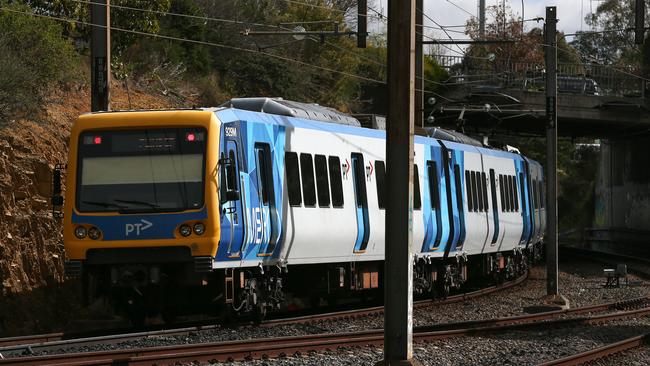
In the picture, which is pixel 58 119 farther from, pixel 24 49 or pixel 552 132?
pixel 552 132

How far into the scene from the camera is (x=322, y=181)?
19.5 metres

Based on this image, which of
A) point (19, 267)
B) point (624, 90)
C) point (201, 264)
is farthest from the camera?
point (624, 90)

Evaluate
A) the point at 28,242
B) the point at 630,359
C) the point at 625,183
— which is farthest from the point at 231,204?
the point at 625,183

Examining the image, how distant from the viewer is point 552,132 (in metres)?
25.3

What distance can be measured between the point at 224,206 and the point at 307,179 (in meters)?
3.03

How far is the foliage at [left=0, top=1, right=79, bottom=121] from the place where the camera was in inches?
903

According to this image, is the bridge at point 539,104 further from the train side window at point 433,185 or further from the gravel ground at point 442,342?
the gravel ground at point 442,342

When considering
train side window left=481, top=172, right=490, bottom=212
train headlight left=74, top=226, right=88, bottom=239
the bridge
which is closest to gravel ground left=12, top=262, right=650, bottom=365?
train headlight left=74, top=226, right=88, bottom=239

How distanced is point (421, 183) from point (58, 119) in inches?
286

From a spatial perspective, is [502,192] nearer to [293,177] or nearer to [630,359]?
[293,177]

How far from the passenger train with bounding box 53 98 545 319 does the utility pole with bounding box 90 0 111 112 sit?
2.12 metres

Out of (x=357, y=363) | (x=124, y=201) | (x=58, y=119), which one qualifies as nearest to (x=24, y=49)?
(x=58, y=119)

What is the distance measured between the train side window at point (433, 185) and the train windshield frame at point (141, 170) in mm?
8969

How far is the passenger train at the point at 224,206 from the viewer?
16031 mm
